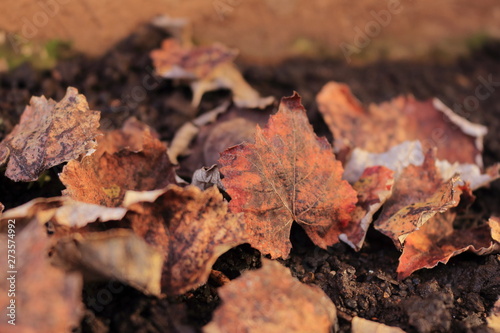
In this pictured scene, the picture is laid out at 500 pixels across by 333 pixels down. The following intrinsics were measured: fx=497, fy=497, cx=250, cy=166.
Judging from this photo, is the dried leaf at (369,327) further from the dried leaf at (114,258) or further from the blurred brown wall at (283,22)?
the blurred brown wall at (283,22)

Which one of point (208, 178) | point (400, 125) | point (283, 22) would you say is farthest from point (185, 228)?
point (283, 22)

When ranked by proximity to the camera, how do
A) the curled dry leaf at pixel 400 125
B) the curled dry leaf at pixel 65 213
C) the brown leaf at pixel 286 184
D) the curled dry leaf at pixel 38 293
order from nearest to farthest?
the curled dry leaf at pixel 38 293 < the curled dry leaf at pixel 65 213 < the brown leaf at pixel 286 184 < the curled dry leaf at pixel 400 125

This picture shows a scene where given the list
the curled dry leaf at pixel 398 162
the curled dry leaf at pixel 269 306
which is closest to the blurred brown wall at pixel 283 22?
the curled dry leaf at pixel 398 162

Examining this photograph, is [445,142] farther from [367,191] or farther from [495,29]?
[495,29]

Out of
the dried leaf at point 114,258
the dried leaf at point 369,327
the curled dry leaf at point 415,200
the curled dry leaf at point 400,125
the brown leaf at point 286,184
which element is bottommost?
the curled dry leaf at point 400,125

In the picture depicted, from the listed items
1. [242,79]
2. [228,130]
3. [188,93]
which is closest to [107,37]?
[188,93]

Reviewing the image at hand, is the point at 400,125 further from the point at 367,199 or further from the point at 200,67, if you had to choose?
the point at 200,67

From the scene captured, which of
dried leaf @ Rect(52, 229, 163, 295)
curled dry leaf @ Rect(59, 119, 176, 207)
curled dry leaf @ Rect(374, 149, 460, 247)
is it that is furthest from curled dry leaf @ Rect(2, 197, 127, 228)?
curled dry leaf @ Rect(374, 149, 460, 247)
